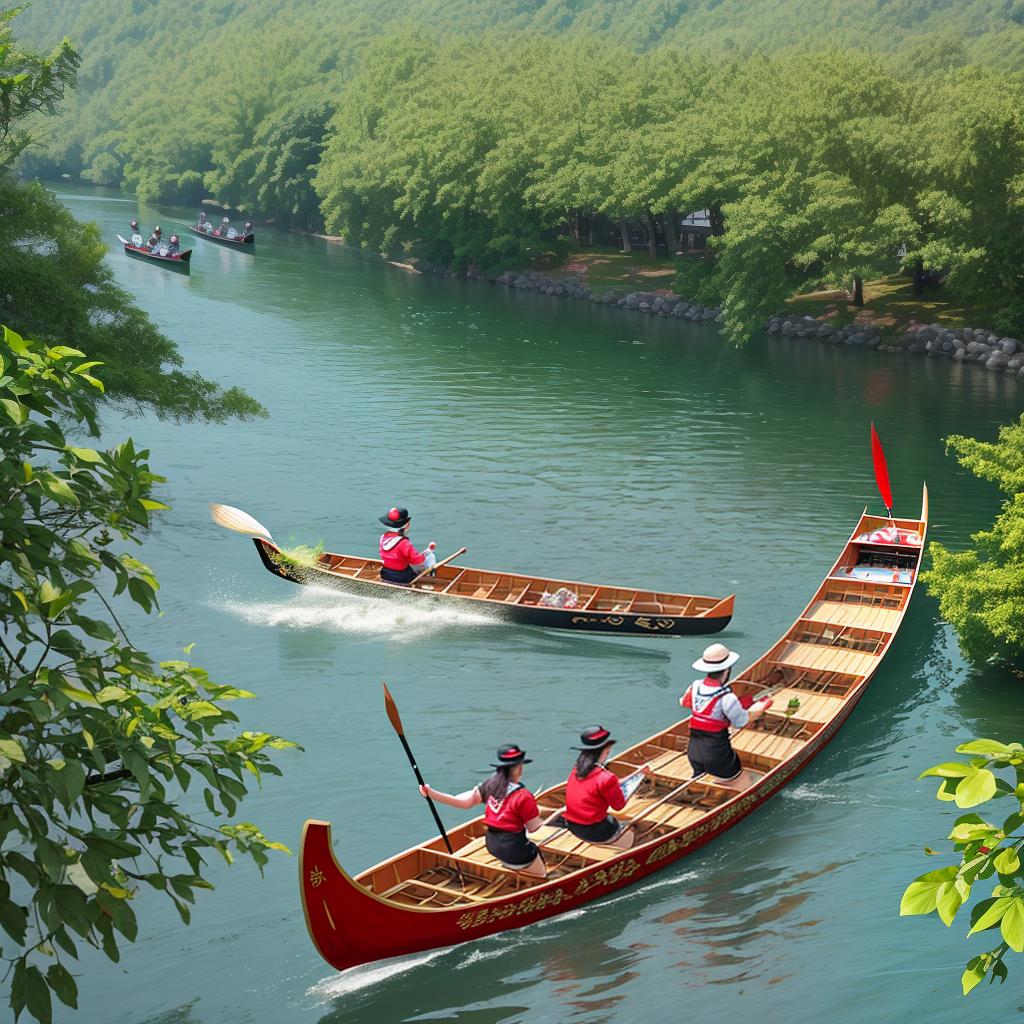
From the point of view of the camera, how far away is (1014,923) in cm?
616

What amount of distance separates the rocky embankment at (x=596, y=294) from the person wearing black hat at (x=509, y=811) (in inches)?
1951

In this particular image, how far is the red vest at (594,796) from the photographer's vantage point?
16.5 metres

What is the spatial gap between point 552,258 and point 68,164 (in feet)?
321

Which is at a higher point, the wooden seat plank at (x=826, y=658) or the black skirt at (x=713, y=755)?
the wooden seat plank at (x=826, y=658)

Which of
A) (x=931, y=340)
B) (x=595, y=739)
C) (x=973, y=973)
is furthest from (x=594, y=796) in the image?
(x=931, y=340)

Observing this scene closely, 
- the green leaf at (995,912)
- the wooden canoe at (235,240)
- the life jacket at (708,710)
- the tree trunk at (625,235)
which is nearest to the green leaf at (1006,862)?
the green leaf at (995,912)

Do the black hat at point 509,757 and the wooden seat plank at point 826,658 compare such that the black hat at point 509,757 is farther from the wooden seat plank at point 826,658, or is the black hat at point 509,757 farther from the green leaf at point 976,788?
the green leaf at point 976,788

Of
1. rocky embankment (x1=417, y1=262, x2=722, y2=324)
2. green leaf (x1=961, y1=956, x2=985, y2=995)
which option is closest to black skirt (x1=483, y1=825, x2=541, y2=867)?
green leaf (x1=961, y1=956, x2=985, y2=995)

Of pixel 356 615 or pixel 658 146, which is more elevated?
pixel 658 146

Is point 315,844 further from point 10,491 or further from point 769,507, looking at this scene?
point 769,507

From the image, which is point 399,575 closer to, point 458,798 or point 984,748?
point 458,798

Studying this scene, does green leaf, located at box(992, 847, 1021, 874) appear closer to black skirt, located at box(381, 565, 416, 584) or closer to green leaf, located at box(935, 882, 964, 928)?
green leaf, located at box(935, 882, 964, 928)

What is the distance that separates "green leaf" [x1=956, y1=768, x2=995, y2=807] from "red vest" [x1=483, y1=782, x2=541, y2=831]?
10.1 meters

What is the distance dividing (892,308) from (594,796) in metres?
46.9
